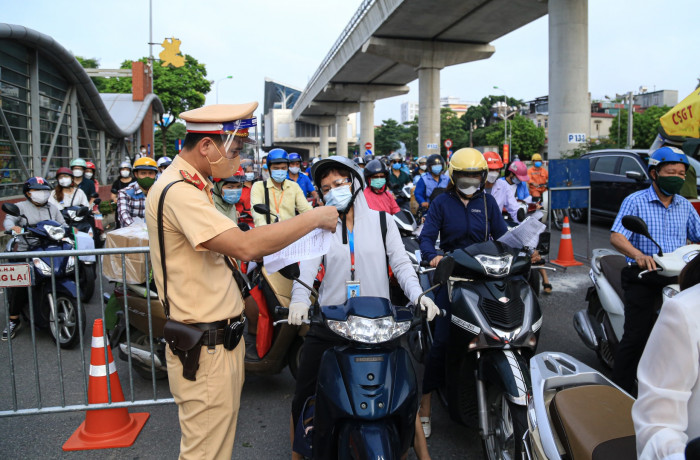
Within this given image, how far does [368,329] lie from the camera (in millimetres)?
2441

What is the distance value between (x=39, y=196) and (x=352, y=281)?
5.06 metres

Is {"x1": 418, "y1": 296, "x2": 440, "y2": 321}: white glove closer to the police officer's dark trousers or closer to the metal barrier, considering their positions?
the police officer's dark trousers

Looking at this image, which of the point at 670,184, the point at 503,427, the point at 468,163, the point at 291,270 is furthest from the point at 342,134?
the point at 291,270

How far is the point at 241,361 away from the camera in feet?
8.09

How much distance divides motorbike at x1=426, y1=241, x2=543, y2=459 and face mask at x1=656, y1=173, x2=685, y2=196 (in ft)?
4.13

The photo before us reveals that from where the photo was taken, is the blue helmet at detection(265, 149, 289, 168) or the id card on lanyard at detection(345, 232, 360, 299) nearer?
the id card on lanyard at detection(345, 232, 360, 299)

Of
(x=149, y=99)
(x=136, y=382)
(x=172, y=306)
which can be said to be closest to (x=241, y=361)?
(x=172, y=306)

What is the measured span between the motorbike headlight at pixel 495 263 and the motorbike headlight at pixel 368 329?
93 centimetres

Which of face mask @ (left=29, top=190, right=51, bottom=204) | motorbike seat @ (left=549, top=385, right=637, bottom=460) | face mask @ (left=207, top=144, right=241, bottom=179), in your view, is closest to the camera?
motorbike seat @ (left=549, top=385, right=637, bottom=460)

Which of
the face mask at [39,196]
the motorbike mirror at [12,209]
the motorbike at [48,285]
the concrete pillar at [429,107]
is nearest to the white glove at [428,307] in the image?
the motorbike at [48,285]

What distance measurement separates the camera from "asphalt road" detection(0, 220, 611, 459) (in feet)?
11.7

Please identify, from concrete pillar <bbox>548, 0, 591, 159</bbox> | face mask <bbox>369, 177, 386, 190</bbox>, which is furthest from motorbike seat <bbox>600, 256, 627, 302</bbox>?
concrete pillar <bbox>548, 0, 591, 159</bbox>

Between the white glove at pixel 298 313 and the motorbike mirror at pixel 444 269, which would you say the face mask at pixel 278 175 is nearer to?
the white glove at pixel 298 313

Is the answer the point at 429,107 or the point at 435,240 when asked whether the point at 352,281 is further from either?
the point at 429,107
